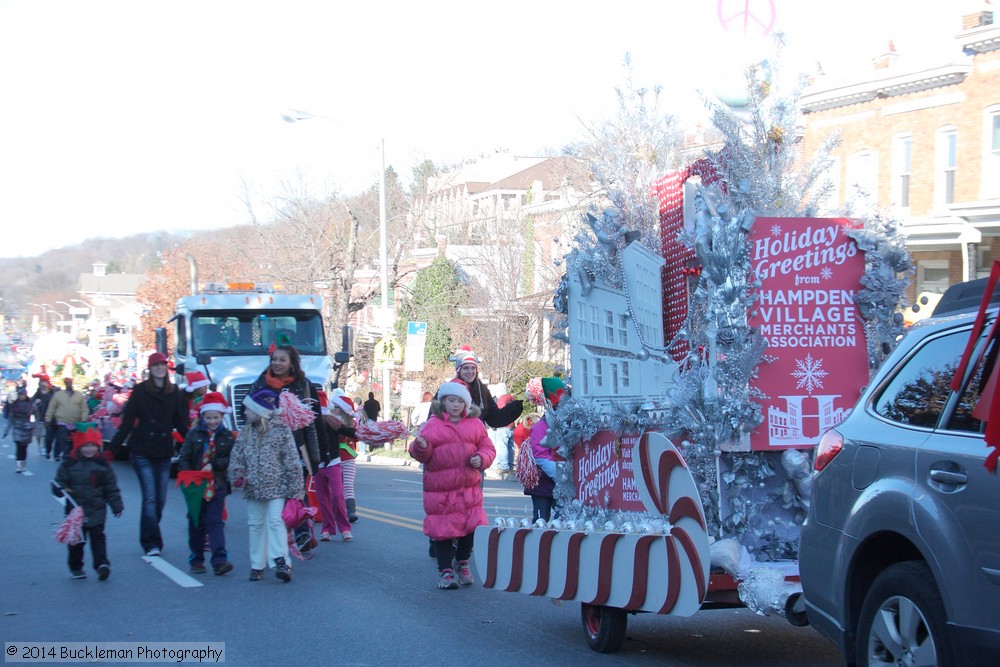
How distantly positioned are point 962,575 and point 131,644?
5.34 metres

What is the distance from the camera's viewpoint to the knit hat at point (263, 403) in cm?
929

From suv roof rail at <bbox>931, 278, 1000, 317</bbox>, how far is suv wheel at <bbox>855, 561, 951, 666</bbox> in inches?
45.4

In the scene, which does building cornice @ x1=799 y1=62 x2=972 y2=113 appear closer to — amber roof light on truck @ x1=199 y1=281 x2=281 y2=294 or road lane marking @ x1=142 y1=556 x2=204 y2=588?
amber roof light on truck @ x1=199 y1=281 x2=281 y2=294

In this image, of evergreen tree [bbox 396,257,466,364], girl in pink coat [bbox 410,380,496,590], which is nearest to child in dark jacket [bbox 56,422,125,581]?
girl in pink coat [bbox 410,380,496,590]

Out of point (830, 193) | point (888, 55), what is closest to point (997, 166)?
point (888, 55)

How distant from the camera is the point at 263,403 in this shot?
935 centimetres

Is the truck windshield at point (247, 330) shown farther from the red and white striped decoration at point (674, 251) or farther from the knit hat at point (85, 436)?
the red and white striped decoration at point (674, 251)

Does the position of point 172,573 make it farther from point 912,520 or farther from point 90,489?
point 912,520

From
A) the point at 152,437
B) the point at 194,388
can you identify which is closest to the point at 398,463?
the point at 194,388

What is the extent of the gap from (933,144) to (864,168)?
2036mm

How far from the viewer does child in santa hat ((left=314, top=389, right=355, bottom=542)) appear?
11.7m

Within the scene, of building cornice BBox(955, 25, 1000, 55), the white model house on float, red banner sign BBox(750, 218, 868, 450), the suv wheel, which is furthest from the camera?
building cornice BBox(955, 25, 1000, 55)

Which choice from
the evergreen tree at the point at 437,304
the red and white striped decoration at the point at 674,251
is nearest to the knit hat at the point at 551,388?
the red and white striped decoration at the point at 674,251

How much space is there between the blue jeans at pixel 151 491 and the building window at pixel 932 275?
742 inches
